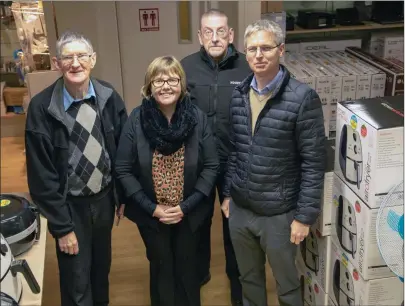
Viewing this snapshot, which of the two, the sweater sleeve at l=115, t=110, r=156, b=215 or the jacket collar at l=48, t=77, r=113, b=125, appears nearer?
the jacket collar at l=48, t=77, r=113, b=125

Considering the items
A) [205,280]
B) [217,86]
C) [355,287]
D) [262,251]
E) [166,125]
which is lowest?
[205,280]

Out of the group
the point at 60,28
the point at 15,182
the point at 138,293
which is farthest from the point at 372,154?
the point at 15,182

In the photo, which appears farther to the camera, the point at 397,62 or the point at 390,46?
the point at 390,46

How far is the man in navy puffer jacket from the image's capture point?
6.59 ft

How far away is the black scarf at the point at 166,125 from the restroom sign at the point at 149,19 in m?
1.84

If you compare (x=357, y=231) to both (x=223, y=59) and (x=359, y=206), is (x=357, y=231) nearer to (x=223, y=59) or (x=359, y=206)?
(x=359, y=206)

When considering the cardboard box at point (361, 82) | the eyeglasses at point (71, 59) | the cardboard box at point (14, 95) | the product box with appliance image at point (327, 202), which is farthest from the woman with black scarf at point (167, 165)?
the cardboard box at point (14, 95)

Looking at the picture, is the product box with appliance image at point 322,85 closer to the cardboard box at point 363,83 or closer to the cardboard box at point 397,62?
the cardboard box at point 363,83

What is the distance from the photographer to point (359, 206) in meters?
2.18

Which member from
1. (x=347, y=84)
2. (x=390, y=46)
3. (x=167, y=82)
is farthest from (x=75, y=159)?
(x=390, y=46)

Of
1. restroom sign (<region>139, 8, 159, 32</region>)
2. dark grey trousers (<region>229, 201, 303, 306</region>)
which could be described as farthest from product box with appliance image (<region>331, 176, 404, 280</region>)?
restroom sign (<region>139, 8, 159, 32</region>)

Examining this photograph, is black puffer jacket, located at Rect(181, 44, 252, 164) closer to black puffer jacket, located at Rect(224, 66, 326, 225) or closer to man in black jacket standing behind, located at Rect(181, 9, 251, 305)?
man in black jacket standing behind, located at Rect(181, 9, 251, 305)

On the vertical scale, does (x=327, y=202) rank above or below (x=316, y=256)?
above

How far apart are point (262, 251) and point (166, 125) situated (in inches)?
27.1
